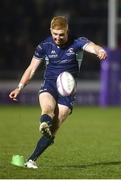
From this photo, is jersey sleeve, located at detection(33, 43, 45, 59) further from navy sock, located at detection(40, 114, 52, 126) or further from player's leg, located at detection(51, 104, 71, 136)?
navy sock, located at detection(40, 114, 52, 126)

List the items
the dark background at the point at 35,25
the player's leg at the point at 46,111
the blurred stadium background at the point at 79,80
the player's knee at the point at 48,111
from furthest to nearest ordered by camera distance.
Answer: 1. the dark background at the point at 35,25
2. the blurred stadium background at the point at 79,80
3. the player's knee at the point at 48,111
4. the player's leg at the point at 46,111

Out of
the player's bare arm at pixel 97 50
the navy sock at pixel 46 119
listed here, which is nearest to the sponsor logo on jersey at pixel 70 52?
the player's bare arm at pixel 97 50

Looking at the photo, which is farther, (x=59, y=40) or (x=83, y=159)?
(x=83, y=159)

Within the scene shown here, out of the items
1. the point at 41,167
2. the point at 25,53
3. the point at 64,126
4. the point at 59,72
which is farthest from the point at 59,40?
the point at 25,53

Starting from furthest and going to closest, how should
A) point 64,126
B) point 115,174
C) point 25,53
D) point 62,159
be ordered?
point 25,53 < point 64,126 < point 62,159 < point 115,174

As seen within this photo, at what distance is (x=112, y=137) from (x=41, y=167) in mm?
5518

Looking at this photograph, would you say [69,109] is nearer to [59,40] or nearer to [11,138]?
[59,40]

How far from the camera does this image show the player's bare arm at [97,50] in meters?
9.97

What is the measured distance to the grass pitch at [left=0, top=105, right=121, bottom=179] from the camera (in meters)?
9.97

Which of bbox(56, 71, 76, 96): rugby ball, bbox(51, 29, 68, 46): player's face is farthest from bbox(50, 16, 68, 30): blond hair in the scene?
bbox(56, 71, 76, 96): rugby ball

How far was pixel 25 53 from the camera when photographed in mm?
30766

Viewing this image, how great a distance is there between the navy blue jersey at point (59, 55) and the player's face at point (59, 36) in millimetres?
149

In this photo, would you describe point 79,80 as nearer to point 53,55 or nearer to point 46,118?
point 53,55

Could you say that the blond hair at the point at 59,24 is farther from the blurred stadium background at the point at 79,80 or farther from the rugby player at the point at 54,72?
the blurred stadium background at the point at 79,80
